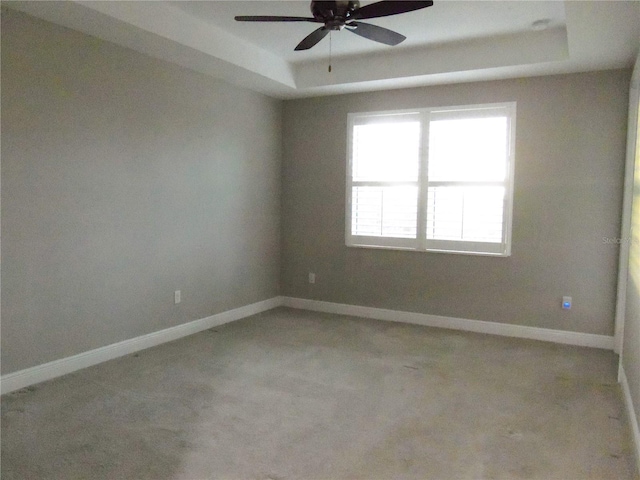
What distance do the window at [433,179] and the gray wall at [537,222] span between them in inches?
4.0

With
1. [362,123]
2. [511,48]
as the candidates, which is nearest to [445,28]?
[511,48]

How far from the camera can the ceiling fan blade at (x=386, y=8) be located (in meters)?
2.54

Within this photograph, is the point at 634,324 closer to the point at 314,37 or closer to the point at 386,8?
the point at 386,8

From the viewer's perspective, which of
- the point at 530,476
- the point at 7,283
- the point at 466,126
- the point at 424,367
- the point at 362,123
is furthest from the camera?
the point at 362,123

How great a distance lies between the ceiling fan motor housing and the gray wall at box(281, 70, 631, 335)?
2427 mm

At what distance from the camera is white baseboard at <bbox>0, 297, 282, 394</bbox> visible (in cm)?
317

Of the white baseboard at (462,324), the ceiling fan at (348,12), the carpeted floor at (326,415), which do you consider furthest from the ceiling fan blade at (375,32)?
the white baseboard at (462,324)

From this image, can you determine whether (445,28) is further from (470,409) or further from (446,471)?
(446,471)

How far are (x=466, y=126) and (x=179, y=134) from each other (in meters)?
2.83

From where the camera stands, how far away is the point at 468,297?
487 cm

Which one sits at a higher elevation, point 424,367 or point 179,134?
point 179,134

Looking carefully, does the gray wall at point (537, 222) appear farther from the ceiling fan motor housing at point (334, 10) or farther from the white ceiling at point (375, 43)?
the ceiling fan motor housing at point (334, 10)

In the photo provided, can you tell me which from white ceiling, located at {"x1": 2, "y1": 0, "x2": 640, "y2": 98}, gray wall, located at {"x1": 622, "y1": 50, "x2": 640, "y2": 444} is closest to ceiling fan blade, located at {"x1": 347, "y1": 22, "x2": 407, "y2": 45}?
white ceiling, located at {"x1": 2, "y1": 0, "x2": 640, "y2": 98}

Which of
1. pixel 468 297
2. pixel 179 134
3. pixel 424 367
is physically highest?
pixel 179 134
